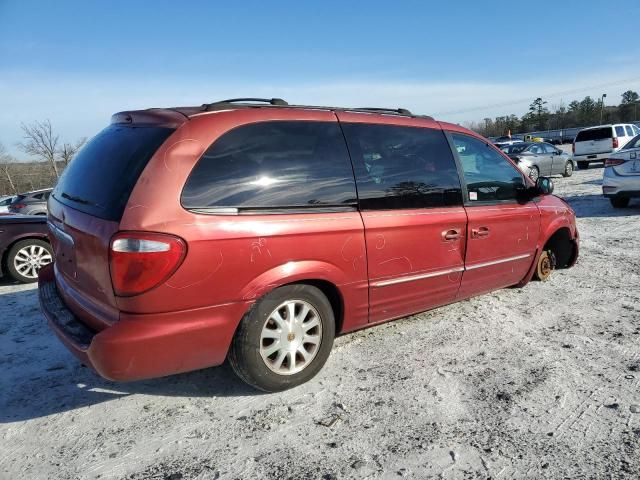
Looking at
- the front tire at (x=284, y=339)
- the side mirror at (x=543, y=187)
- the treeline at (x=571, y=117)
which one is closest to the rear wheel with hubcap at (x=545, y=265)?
the side mirror at (x=543, y=187)

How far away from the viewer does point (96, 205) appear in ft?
8.94

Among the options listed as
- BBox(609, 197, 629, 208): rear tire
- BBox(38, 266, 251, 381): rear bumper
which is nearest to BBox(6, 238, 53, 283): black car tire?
BBox(38, 266, 251, 381): rear bumper

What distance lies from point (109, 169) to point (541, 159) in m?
17.6

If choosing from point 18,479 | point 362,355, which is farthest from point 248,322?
point 18,479

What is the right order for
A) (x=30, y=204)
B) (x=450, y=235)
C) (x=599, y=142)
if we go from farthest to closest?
(x=599, y=142) < (x=30, y=204) < (x=450, y=235)

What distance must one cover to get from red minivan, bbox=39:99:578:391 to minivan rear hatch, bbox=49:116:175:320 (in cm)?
1

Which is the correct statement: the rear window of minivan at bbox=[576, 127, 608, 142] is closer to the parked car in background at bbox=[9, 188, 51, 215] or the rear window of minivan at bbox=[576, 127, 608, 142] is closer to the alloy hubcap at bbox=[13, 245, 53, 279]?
the alloy hubcap at bbox=[13, 245, 53, 279]

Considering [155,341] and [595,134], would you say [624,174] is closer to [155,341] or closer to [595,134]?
[155,341]

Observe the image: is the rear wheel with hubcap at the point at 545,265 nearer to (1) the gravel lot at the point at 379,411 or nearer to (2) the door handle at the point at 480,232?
(1) the gravel lot at the point at 379,411

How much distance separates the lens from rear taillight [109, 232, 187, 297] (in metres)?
2.44

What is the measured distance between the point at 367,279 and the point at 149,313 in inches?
58.5

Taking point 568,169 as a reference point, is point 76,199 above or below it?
above

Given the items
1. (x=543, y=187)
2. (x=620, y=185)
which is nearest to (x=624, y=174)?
(x=620, y=185)

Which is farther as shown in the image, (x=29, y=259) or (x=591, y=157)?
(x=591, y=157)
